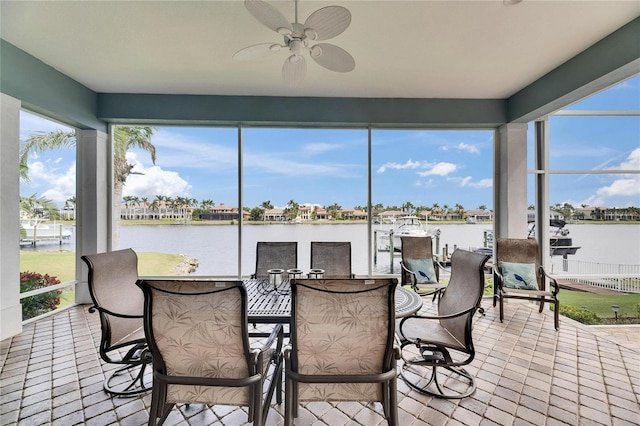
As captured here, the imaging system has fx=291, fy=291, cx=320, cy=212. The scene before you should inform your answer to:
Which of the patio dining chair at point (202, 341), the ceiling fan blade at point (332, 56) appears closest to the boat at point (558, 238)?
the ceiling fan blade at point (332, 56)

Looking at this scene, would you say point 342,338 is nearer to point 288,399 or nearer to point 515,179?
point 288,399

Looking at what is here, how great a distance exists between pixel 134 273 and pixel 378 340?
6.92 feet

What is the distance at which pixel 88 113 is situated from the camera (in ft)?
13.8

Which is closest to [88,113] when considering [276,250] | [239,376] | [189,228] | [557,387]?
[189,228]

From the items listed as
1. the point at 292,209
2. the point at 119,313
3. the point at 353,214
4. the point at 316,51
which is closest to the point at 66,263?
the point at 119,313

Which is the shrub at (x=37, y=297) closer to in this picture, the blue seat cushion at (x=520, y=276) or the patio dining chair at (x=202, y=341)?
the patio dining chair at (x=202, y=341)

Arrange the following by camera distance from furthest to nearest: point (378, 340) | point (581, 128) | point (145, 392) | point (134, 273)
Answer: point (581, 128) → point (134, 273) → point (145, 392) → point (378, 340)

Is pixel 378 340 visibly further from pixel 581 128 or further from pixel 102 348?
pixel 581 128

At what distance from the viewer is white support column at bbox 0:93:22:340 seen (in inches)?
123

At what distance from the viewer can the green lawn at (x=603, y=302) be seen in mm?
4230

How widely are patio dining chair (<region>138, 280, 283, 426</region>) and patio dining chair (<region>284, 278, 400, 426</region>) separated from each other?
9.2 inches

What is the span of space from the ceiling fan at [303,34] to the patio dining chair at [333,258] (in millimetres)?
1705

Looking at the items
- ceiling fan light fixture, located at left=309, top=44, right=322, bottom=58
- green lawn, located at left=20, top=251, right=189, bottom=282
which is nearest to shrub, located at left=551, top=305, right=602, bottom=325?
ceiling fan light fixture, located at left=309, top=44, right=322, bottom=58

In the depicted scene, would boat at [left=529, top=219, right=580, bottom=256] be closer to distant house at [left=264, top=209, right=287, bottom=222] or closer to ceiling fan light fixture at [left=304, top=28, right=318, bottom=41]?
distant house at [left=264, top=209, right=287, bottom=222]
